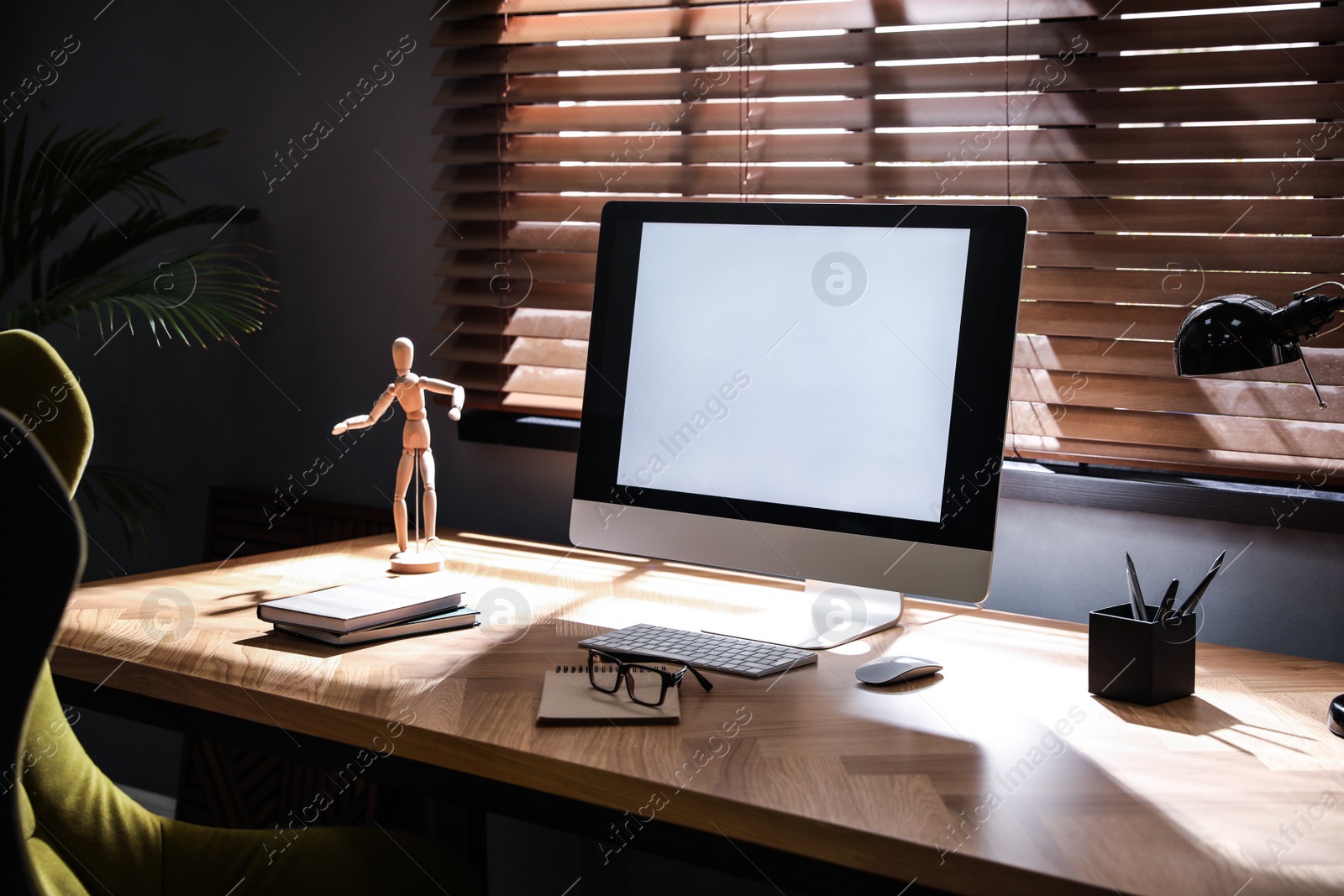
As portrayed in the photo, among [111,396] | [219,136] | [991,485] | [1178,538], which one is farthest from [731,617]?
[111,396]

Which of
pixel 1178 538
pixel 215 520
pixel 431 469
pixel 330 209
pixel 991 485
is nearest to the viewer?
pixel 991 485

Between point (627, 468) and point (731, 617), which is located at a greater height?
point (627, 468)

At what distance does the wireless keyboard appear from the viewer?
114 cm

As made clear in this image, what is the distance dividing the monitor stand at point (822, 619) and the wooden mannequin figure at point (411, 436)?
53 centimetres

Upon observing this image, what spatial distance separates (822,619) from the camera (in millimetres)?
1369

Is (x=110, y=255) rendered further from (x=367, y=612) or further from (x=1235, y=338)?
(x=1235, y=338)

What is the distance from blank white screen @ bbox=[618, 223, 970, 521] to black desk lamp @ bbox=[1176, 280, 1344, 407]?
0.28 m

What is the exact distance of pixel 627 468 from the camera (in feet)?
4.74

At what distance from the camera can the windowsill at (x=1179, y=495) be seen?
1408 millimetres

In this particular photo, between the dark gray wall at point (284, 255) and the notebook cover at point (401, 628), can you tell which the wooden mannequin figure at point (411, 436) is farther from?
the dark gray wall at point (284, 255)

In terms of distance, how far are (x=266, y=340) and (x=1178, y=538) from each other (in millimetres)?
1892

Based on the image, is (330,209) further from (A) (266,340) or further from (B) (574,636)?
(B) (574,636)

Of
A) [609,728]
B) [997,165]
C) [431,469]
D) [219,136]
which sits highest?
[219,136]

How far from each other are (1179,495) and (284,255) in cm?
186
